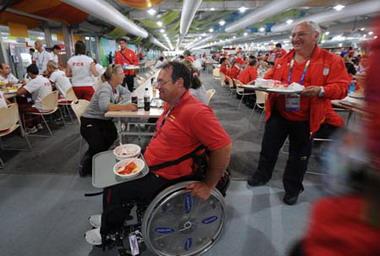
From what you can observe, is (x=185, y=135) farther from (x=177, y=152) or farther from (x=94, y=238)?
(x=94, y=238)

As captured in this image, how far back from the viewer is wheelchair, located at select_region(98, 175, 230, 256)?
1.37 meters

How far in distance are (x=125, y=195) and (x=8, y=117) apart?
7.25 feet

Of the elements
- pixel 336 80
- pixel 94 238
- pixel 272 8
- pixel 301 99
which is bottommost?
pixel 94 238

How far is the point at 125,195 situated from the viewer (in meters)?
1.46

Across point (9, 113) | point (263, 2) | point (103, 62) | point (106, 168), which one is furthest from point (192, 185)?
point (103, 62)

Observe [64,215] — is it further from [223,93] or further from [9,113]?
[223,93]

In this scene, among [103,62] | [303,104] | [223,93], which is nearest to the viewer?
[303,104]

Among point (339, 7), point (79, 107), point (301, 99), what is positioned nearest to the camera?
point (301, 99)

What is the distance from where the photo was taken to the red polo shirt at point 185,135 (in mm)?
1375

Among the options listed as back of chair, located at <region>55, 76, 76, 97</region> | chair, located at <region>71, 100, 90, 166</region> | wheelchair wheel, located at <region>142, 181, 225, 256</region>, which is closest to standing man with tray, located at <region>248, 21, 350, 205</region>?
wheelchair wheel, located at <region>142, 181, 225, 256</region>

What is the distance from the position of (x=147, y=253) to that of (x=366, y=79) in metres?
1.70

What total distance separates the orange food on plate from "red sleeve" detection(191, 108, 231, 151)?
1.35ft

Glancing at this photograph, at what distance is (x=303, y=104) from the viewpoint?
2059 mm

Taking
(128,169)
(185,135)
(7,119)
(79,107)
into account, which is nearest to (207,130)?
(185,135)
